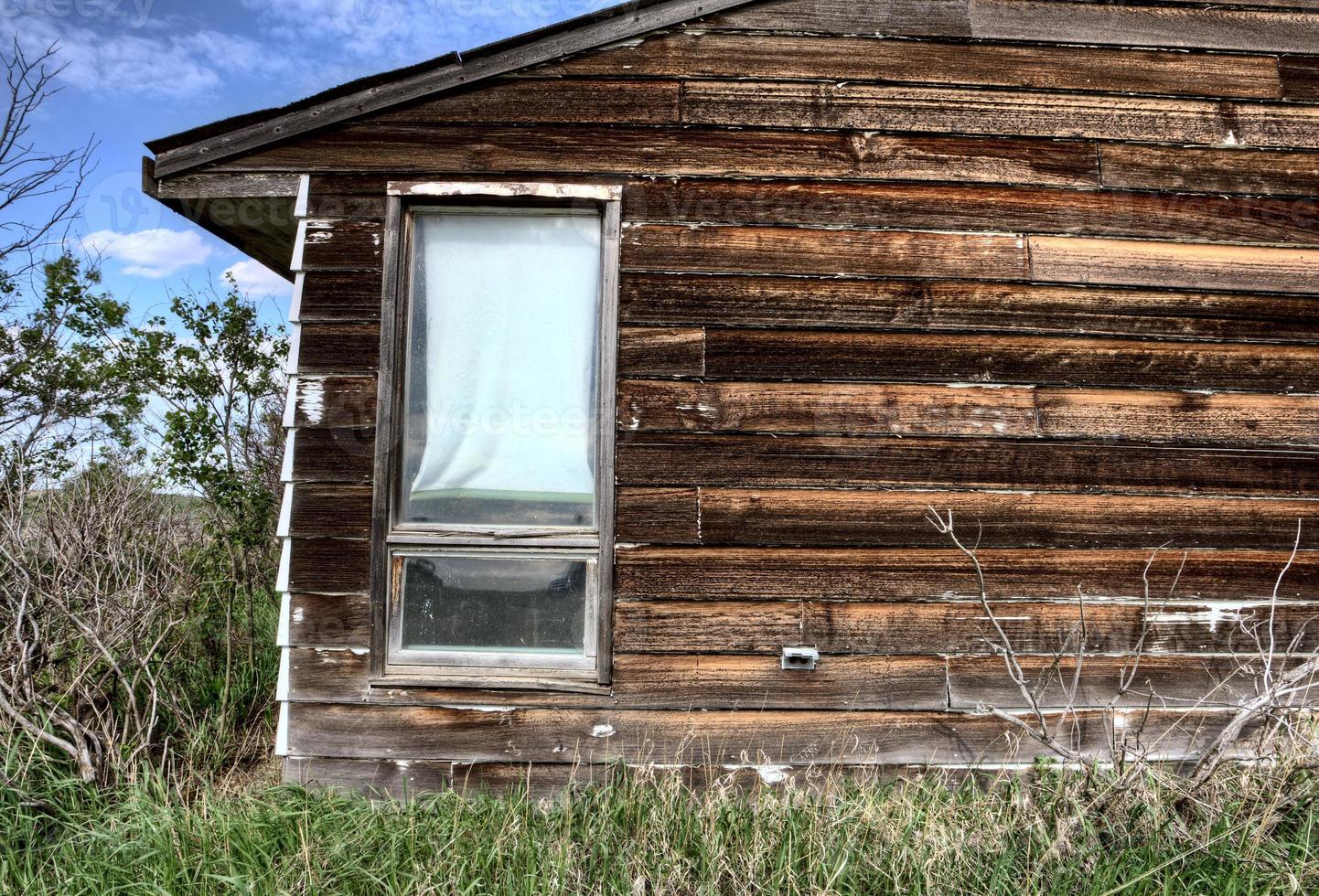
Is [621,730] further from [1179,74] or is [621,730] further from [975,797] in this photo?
[1179,74]

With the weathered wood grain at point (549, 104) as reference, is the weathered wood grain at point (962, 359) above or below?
below

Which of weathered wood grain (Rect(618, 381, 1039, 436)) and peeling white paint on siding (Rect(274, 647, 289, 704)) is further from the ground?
weathered wood grain (Rect(618, 381, 1039, 436))

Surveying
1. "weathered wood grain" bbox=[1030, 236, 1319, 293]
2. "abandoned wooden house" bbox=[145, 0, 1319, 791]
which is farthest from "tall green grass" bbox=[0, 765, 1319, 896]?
"weathered wood grain" bbox=[1030, 236, 1319, 293]

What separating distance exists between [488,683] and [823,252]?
227 centimetres

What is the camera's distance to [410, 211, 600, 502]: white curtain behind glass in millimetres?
3408

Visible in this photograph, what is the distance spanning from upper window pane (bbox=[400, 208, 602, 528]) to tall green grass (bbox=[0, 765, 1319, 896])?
1166 mm

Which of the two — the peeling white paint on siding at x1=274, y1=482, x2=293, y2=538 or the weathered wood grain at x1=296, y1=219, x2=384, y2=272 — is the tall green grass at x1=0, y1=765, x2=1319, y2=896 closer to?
the peeling white paint on siding at x1=274, y1=482, x2=293, y2=538

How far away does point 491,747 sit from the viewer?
3.27m

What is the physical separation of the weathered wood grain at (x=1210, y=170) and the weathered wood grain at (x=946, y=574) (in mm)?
1615

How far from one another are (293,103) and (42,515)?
2.40 meters

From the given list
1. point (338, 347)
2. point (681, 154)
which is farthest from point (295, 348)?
point (681, 154)

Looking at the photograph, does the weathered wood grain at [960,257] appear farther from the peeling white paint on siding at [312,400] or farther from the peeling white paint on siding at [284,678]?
the peeling white paint on siding at [284,678]

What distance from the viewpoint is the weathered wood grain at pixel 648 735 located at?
3273 mm

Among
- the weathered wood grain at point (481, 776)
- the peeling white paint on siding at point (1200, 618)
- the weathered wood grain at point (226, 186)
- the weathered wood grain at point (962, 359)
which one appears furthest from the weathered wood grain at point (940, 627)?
the weathered wood grain at point (226, 186)
